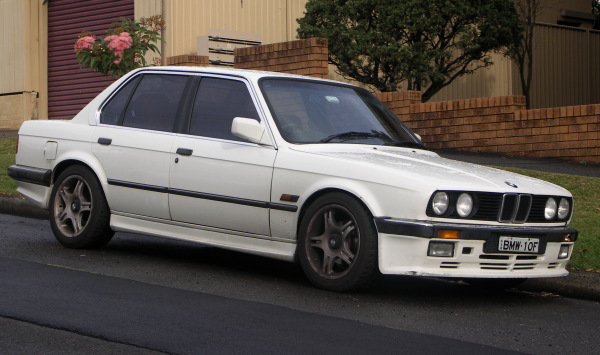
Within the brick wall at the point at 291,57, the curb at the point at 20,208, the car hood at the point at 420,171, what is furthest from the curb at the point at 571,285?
the brick wall at the point at 291,57

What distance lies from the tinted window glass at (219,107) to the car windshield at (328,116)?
178 millimetres

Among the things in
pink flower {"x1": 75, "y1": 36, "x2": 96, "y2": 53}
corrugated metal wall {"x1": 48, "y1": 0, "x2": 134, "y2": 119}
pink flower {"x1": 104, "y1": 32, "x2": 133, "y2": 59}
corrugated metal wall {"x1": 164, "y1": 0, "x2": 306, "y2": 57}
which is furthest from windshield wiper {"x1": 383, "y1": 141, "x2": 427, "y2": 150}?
corrugated metal wall {"x1": 48, "y1": 0, "x2": 134, "y2": 119}

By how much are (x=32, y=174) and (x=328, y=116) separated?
2636mm

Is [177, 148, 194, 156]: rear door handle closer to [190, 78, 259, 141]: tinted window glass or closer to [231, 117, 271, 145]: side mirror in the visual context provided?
[190, 78, 259, 141]: tinted window glass

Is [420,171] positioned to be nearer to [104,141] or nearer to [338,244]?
[338,244]

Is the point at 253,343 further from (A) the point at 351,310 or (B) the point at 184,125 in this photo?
(B) the point at 184,125

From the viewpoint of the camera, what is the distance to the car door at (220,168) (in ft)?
24.7

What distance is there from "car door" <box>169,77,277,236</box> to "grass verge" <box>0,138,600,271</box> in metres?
2.45

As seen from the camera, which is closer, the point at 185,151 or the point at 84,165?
the point at 185,151

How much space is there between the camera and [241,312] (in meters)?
6.23

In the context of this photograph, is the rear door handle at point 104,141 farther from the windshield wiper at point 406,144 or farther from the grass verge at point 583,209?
the grass verge at point 583,209

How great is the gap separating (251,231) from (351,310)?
129 cm

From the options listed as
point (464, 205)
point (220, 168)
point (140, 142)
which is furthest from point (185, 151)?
point (464, 205)

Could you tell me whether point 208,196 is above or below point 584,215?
above
